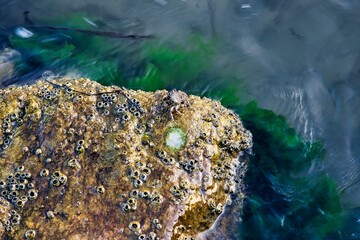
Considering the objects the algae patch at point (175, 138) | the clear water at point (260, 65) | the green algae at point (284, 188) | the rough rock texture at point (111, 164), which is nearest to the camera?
the rough rock texture at point (111, 164)

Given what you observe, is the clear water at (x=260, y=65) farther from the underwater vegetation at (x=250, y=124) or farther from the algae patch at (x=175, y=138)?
the algae patch at (x=175, y=138)

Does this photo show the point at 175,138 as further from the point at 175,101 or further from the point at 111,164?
the point at 111,164

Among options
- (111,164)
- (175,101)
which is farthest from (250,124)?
(111,164)

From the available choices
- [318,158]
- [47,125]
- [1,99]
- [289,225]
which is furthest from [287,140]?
[1,99]

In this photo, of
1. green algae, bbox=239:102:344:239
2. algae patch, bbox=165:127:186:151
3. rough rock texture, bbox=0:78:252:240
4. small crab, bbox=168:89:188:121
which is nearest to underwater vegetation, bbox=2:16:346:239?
green algae, bbox=239:102:344:239

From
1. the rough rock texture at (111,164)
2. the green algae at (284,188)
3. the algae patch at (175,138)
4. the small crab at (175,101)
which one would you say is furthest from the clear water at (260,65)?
the small crab at (175,101)

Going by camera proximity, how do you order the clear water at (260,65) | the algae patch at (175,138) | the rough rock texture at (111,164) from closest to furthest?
1. the rough rock texture at (111,164)
2. the algae patch at (175,138)
3. the clear water at (260,65)
